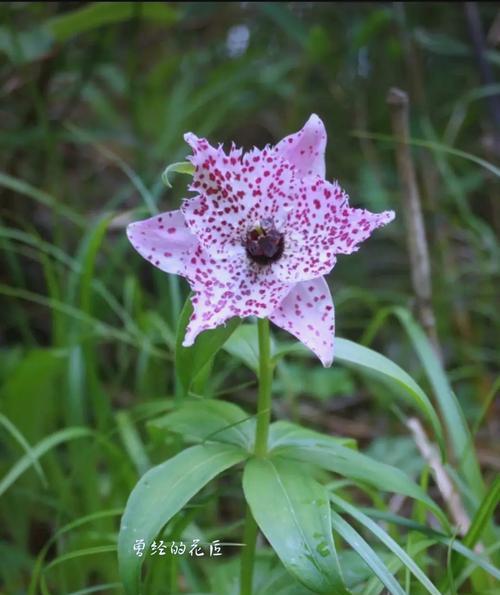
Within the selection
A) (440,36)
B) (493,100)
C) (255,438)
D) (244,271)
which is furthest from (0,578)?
(440,36)

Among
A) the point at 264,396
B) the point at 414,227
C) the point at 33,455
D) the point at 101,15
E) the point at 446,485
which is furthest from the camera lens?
the point at 101,15

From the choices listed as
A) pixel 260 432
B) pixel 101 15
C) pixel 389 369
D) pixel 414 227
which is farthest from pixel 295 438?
pixel 101 15

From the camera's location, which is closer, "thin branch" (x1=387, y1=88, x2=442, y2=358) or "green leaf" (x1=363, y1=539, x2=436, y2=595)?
"green leaf" (x1=363, y1=539, x2=436, y2=595)

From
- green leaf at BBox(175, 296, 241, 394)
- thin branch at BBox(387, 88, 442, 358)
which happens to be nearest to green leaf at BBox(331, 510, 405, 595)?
green leaf at BBox(175, 296, 241, 394)

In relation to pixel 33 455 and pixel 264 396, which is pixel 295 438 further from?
pixel 33 455

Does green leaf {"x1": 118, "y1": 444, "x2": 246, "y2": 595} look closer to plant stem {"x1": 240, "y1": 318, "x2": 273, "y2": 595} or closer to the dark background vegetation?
plant stem {"x1": 240, "y1": 318, "x2": 273, "y2": 595}

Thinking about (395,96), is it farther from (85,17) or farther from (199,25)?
(199,25)

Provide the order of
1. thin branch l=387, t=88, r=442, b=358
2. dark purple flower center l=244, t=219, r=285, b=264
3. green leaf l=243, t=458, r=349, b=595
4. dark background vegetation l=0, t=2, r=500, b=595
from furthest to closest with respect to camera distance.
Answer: dark background vegetation l=0, t=2, r=500, b=595, thin branch l=387, t=88, r=442, b=358, dark purple flower center l=244, t=219, r=285, b=264, green leaf l=243, t=458, r=349, b=595
